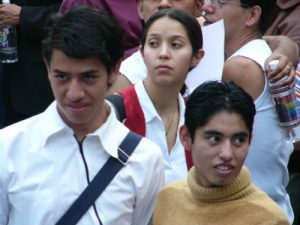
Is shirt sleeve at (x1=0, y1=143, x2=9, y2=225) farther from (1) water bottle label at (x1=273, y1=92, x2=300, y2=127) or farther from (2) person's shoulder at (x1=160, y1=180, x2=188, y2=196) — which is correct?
(1) water bottle label at (x1=273, y1=92, x2=300, y2=127)

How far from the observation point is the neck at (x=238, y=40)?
Answer: 3.73m

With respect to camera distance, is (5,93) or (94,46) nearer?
(94,46)

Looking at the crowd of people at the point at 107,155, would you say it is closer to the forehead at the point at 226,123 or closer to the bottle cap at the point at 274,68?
the forehead at the point at 226,123

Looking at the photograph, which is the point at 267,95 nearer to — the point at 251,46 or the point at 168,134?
the point at 251,46

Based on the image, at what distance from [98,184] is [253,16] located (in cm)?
136

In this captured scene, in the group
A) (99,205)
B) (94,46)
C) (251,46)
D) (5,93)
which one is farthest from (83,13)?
(5,93)

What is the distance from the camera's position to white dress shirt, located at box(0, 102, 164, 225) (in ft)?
9.12

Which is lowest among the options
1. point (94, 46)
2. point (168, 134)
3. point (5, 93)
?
point (5, 93)

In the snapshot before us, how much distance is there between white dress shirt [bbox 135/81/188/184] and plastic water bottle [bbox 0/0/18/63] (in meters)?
1.63

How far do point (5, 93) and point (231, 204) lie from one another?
8.38ft

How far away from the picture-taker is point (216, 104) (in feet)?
9.40

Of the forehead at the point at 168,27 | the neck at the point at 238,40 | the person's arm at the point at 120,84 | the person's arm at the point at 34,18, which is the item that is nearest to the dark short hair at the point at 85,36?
the forehead at the point at 168,27

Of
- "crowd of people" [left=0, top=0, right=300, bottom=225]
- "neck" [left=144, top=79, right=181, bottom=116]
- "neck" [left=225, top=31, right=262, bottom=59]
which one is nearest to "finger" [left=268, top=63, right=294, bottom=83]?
"neck" [left=225, top=31, right=262, bottom=59]

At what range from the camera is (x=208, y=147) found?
9.30 feet
